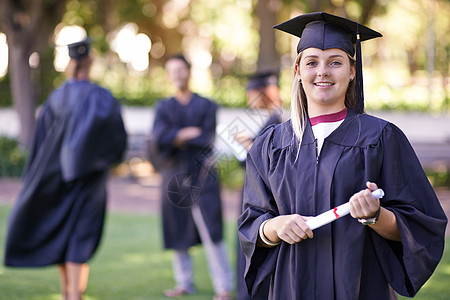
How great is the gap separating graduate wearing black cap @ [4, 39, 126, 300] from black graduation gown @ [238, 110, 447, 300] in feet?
9.57

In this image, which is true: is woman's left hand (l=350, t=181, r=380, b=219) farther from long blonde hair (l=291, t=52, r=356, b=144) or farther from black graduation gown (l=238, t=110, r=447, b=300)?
long blonde hair (l=291, t=52, r=356, b=144)

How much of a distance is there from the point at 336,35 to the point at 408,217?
2.60 feet

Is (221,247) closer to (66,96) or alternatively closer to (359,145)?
(66,96)

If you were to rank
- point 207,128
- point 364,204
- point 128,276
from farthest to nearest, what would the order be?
point 128,276 < point 207,128 < point 364,204

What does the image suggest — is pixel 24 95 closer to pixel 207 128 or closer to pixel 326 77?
pixel 207 128

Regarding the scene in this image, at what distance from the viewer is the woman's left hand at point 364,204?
225 cm

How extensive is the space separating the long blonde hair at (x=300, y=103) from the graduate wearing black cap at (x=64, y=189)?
2769mm

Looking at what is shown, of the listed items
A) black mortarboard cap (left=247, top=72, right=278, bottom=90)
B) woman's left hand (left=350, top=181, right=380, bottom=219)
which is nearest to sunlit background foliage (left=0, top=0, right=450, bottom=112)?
black mortarboard cap (left=247, top=72, right=278, bottom=90)

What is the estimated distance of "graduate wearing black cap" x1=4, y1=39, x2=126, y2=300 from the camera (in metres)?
5.16

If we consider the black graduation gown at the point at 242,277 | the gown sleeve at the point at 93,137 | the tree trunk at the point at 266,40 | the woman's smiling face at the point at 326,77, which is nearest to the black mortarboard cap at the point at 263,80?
the black graduation gown at the point at 242,277

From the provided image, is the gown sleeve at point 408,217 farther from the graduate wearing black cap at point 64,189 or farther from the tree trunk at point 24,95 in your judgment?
the tree trunk at point 24,95

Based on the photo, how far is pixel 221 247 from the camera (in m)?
5.79

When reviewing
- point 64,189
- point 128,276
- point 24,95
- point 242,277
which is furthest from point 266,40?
point 242,277

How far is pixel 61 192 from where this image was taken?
5258mm
